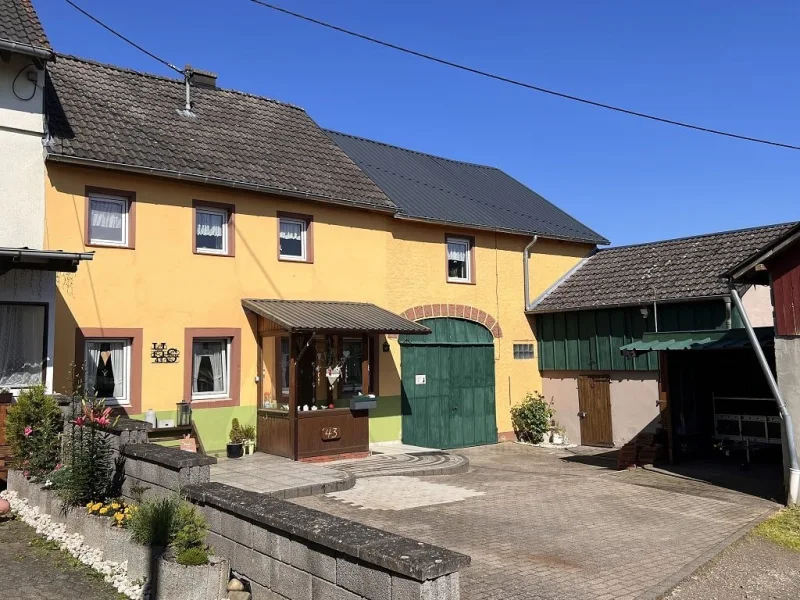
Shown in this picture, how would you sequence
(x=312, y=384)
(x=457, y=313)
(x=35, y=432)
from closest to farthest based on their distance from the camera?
(x=35, y=432) → (x=312, y=384) → (x=457, y=313)

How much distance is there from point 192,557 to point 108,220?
27.2 feet

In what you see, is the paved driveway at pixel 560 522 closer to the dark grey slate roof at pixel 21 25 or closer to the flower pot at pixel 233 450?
the flower pot at pixel 233 450

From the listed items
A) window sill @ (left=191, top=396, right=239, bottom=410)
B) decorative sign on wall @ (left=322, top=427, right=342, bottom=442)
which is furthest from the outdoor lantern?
decorative sign on wall @ (left=322, top=427, right=342, bottom=442)

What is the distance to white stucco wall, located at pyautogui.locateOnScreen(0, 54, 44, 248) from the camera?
36.6 ft

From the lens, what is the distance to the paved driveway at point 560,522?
261 inches

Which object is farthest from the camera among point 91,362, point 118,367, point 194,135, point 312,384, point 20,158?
point 194,135

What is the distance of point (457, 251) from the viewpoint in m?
18.0

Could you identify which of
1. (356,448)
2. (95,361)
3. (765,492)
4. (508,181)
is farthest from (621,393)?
(95,361)

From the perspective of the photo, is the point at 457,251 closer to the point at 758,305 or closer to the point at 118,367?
the point at 758,305

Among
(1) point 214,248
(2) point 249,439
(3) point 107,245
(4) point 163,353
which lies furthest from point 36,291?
(2) point 249,439

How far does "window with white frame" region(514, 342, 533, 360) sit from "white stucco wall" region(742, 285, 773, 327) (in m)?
5.85

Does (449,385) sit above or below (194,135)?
below

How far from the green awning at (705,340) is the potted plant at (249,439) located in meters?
7.78

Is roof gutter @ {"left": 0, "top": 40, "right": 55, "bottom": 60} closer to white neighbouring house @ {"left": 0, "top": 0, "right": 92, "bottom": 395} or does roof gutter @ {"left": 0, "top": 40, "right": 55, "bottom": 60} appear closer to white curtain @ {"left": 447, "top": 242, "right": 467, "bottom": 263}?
white neighbouring house @ {"left": 0, "top": 0, "right": 92, "bottom": 395}
